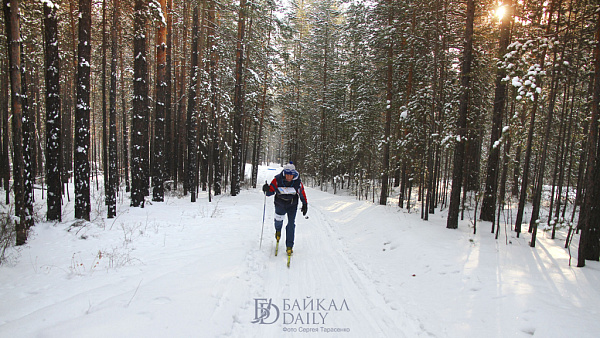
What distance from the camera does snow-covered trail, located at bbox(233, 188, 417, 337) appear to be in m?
4.11

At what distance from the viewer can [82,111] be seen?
8.12 metres

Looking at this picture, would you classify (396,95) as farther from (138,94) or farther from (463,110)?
(138,94)

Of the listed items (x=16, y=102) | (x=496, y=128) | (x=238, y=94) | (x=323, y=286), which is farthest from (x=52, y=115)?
(x=496, y=128)

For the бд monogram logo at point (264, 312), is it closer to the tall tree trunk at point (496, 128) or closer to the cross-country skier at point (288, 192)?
the cross-country skier at point (288, 192)

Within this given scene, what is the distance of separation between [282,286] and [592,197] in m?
6.82

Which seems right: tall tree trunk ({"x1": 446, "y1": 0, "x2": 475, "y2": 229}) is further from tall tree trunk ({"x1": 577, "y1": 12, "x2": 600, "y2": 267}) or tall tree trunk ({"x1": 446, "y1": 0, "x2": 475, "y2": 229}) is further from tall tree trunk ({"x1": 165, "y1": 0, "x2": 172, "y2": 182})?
tall tree trunk ({"x1": 165, "y1": 0, "x2": 172, "y2": 182})

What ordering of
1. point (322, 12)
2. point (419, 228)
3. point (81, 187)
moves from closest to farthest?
1. point (81, 187)
2. point (419, 228)
3. point (322, 12)

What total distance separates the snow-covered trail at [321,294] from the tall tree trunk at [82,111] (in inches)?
230

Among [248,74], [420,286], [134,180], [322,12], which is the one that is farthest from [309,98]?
[420,286]

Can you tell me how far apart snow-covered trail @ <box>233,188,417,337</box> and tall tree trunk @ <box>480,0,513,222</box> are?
610 cm

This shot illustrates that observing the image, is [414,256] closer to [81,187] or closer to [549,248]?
[549,248]

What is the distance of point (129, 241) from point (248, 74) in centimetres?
1390

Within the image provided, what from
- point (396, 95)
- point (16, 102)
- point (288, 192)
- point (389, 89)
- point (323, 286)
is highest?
point (389, 89)

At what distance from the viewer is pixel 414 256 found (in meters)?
7.09
